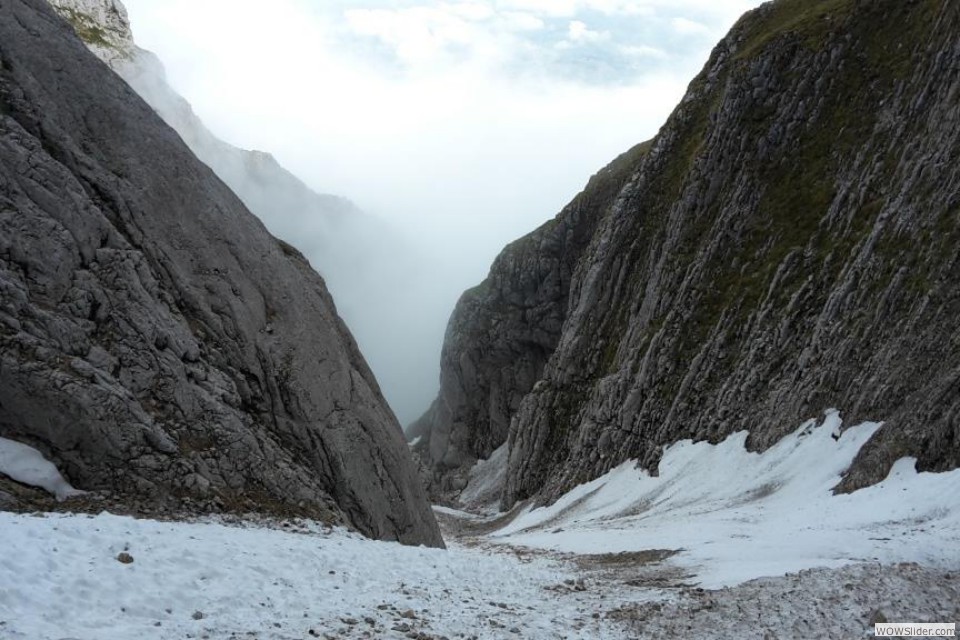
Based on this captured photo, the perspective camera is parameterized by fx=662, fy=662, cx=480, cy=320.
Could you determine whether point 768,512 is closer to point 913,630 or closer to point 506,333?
point 913,630

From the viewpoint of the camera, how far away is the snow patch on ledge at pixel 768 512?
19.4 metres

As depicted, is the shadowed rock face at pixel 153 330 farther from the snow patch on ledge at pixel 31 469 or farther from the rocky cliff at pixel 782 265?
the rocky cliff at pixel 782 265

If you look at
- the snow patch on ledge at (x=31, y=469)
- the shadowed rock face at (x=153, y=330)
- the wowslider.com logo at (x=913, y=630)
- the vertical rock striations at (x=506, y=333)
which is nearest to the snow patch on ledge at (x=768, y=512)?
the wowslider.com logo at (x=913, y=630)

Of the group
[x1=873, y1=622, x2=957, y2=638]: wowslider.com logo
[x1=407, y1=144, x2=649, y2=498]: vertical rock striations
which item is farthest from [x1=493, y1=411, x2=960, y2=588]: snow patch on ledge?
[x1=407, y1=144, x2=649, y2=498]: vertical rock striations

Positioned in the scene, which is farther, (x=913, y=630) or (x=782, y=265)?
(x=782, y=265)

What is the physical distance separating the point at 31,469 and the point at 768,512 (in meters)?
28.6

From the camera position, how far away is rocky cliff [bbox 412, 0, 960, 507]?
33.8 meters

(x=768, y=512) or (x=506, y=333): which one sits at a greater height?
(x=506, y=333)

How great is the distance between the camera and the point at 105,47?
126688 mm

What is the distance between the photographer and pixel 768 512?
30.3 m

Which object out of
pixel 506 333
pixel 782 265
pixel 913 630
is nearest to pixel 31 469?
pixel 913 630

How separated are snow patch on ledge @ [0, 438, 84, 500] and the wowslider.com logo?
19.3 meters

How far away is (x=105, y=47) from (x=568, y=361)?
11225 centimetres

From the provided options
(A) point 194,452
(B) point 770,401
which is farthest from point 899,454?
(A) point 194,452
